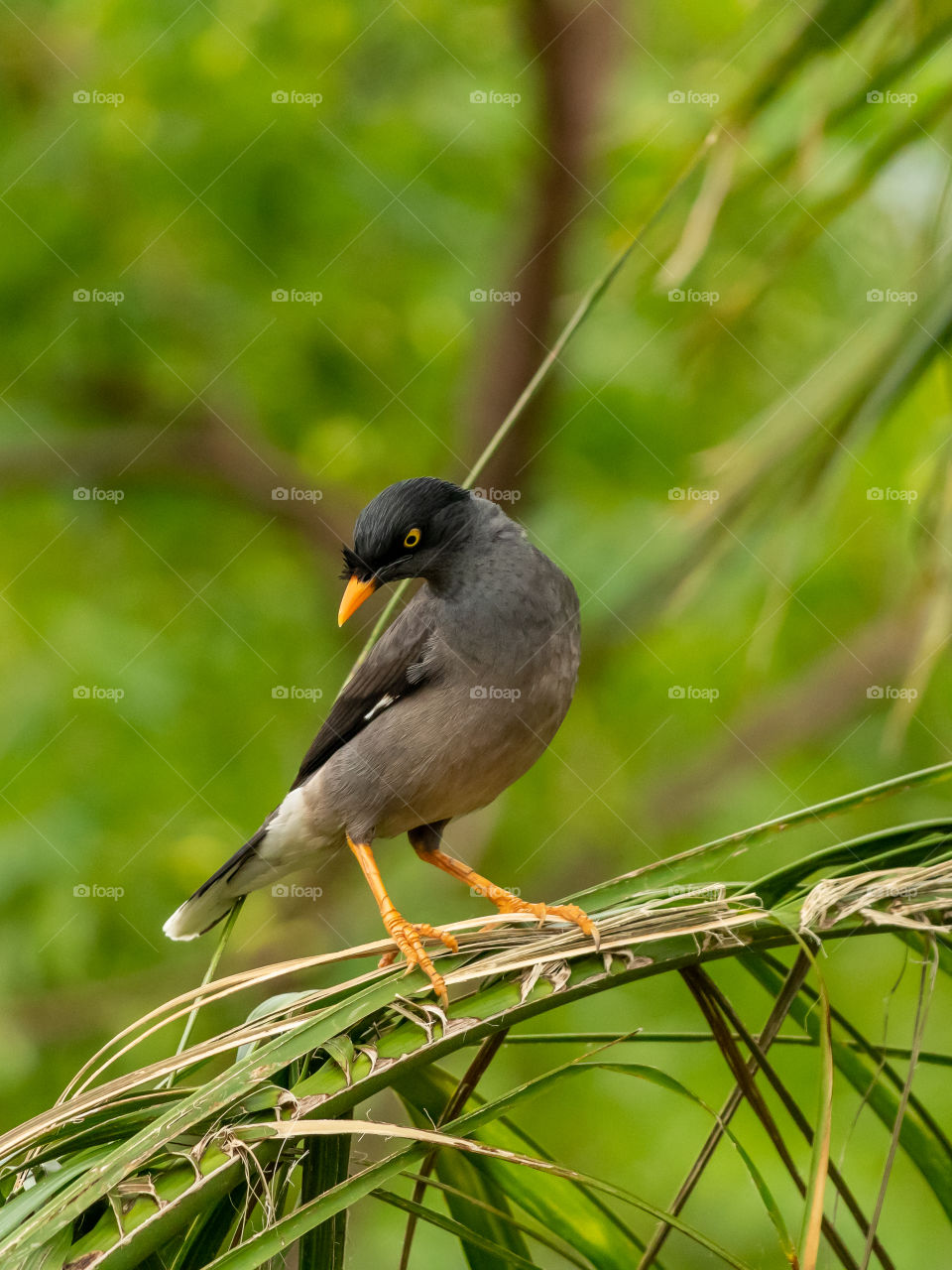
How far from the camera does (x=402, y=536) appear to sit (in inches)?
94.4

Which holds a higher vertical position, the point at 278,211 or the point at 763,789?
the point at 278,211

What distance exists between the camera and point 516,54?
18.0 feet

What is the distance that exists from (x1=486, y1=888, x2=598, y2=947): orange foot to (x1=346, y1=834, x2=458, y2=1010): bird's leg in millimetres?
173

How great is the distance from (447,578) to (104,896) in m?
2.91

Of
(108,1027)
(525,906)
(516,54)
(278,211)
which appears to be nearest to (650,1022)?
(108,1027)

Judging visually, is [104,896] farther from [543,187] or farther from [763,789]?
[543,187]

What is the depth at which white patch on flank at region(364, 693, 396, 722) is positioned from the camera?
264 cm
